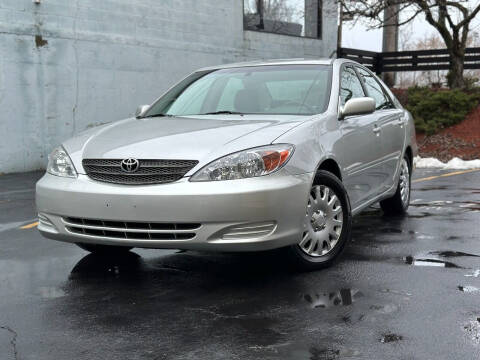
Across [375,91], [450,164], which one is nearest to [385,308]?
[375,91]

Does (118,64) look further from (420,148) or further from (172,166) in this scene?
(172,166)

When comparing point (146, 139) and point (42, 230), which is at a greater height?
point (146, 139)

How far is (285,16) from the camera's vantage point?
19.6 meters

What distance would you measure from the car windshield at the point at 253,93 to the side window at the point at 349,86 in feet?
0.59

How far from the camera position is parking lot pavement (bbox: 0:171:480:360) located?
11.1 feet

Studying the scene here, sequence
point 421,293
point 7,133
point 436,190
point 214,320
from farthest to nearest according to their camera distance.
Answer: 1. point 7,133
2. point 436,190
3. point 421,293
4. point 214,320

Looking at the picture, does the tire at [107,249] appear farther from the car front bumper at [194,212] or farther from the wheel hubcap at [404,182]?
the wheel hubcap at [404,182]

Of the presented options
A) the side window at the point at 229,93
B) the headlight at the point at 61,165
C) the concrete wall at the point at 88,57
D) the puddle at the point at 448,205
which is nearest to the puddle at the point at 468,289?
the side window at the point at 229,93

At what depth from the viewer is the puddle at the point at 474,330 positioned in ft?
11.3

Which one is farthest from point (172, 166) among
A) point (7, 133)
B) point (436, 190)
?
point (7, 133)

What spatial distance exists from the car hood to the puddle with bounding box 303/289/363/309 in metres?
1.05

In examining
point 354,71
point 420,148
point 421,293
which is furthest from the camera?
point 420,148

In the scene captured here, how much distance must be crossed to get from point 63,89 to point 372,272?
10.7 meters

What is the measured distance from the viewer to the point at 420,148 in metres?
18.8
